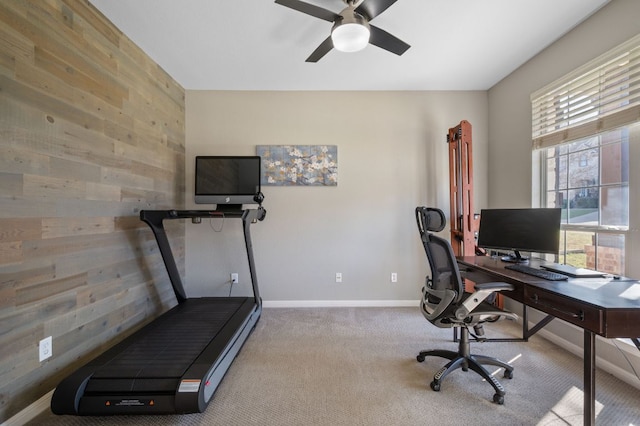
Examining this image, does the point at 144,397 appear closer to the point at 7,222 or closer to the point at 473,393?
the point at 7,222

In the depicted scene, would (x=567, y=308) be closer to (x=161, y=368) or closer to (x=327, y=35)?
(x=161, y=368)

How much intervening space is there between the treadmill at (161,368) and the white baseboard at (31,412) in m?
0.25

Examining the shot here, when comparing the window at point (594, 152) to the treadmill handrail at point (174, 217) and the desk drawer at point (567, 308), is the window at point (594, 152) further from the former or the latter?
the treadmill handrail at point (174, 217)

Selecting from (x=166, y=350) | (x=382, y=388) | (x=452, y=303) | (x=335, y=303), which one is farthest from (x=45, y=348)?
(x=452, y=303)

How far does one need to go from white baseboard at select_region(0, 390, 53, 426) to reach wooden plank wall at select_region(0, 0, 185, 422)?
0.04 meters

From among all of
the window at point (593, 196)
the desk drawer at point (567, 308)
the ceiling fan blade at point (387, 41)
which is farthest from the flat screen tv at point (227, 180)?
the window at point (593, 196)

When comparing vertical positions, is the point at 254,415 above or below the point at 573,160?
below

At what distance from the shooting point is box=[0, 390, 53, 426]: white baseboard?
1379 mm

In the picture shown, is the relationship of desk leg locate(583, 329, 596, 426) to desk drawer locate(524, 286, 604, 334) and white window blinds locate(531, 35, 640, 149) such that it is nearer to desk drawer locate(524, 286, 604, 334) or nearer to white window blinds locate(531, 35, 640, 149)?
desk drawer locate(524, 286, 604, 334)

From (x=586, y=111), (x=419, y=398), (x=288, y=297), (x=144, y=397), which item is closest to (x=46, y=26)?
(x=144, y=397)

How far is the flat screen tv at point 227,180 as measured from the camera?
2730 mm

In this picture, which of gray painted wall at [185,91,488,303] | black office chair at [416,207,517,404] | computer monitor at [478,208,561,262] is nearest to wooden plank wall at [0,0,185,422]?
gray painted wall at [185,91,488,303]

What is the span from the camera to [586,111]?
79.4 inches

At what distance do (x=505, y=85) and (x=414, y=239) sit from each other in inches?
82.5
